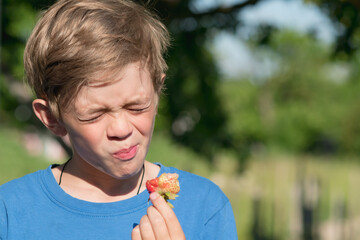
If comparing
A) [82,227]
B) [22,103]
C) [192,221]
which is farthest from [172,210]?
[22,103]

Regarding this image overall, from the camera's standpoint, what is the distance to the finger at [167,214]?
1475 millimetres

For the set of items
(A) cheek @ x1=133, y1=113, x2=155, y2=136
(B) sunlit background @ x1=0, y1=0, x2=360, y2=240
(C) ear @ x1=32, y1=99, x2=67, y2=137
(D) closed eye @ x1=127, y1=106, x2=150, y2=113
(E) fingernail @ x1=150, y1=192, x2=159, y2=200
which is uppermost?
(D) closed eye @ x1=127, y1=106, x2=150, y2=113

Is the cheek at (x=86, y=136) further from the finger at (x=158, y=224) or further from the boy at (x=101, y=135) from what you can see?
the finger at (x=158, y=224)

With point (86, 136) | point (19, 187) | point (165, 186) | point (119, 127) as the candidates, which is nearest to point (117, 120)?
point (119, 127)

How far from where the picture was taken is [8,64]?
22.3 feet

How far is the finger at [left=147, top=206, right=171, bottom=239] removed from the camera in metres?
1.46

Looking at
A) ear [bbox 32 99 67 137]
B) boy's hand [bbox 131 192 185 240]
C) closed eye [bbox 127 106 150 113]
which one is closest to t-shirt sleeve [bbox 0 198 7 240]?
ear [bbox 32 99 67 137]

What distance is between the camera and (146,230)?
146cm

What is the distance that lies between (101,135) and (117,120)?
0.07 metres

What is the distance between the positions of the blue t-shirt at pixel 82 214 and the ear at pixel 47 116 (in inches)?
5.9

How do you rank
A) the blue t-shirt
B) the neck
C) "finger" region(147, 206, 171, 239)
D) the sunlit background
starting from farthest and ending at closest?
the sunlit background, the neck, the blue t-shirt, "finger" region(147, 206, 171, 239)

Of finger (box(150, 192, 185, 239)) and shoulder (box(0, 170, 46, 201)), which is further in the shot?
shoulder (box(0, 170, 46, 201))

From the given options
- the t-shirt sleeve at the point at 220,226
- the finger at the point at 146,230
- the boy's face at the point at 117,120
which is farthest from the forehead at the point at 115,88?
the t-shirt sleeve at the point at 220,226

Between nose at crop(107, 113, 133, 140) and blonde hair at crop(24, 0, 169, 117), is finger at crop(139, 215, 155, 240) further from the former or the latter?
blonde hair at crop(24, 0, 169, 117)
